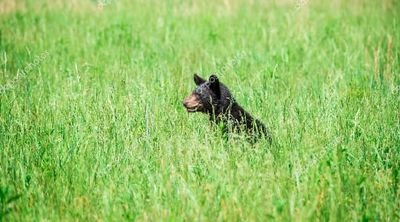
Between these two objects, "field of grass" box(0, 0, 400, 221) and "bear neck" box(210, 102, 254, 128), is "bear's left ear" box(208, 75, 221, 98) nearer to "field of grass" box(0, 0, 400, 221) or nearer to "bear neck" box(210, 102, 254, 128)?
"bear neck" box(210, 102, 254, 128)

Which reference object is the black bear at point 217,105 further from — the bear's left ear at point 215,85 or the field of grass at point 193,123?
the field of grass at point 193,123

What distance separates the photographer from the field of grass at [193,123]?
457 cm

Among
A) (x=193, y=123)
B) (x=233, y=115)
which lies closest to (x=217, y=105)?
(x=233, y=115)

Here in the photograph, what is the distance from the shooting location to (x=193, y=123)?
6.30 meters

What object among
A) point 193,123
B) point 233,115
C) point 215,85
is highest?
point 215,85

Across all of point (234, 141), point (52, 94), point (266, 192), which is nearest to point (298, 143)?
point (234, 141)

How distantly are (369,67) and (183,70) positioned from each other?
2525 mm

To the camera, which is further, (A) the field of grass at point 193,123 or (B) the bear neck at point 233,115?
(B) the bear neck at point 233,115

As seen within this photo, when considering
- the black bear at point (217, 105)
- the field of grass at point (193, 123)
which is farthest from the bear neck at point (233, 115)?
the field of grass at point (193, 123)

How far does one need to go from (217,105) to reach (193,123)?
310 mm

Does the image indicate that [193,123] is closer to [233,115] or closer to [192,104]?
[192,104]

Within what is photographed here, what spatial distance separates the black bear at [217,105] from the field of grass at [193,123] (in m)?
0.18

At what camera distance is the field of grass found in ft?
15.0

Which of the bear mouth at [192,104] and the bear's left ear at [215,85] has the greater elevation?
the bear's left ear at [215,85]
